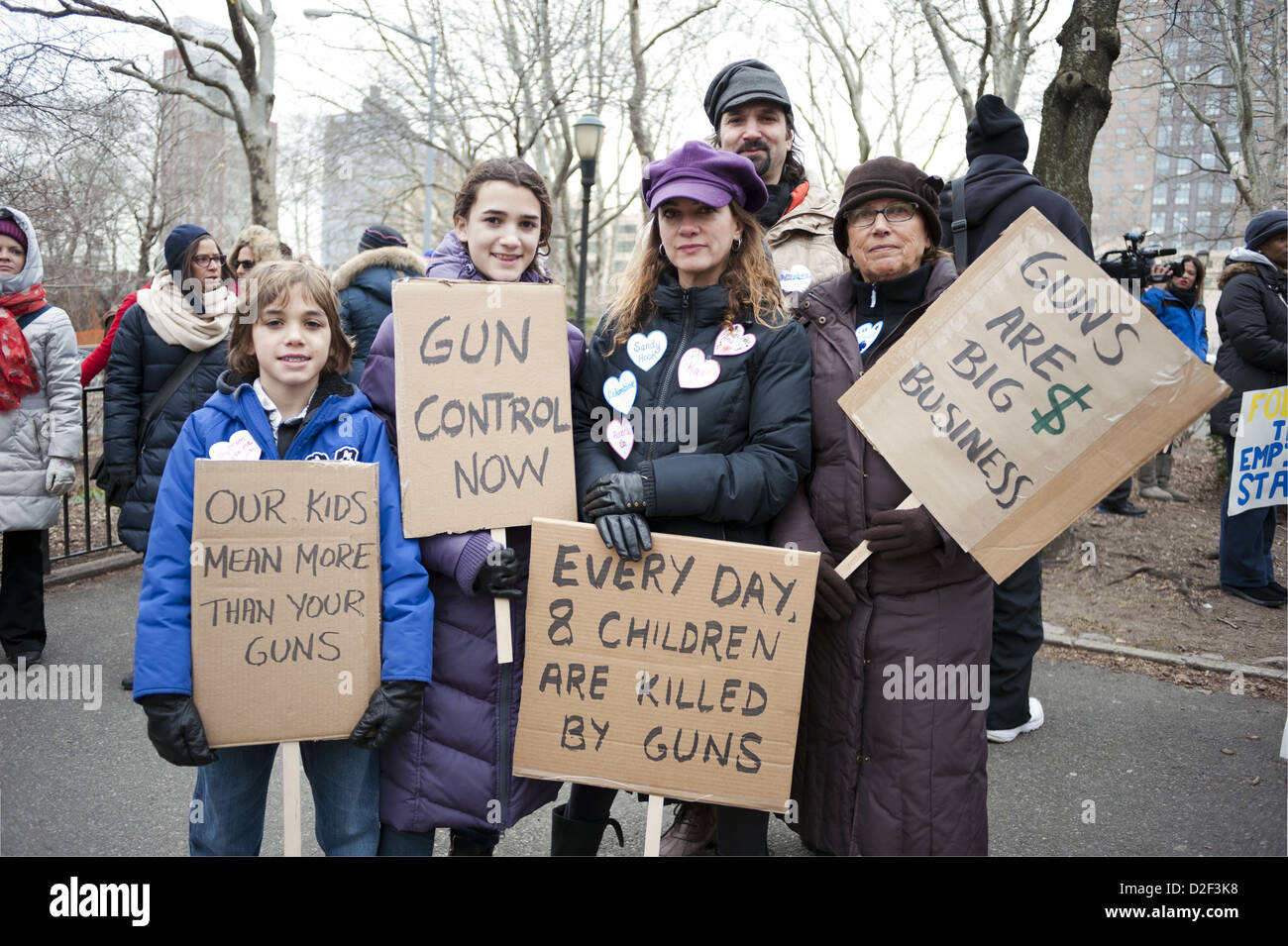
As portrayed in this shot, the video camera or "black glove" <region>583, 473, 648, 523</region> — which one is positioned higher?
the video camera

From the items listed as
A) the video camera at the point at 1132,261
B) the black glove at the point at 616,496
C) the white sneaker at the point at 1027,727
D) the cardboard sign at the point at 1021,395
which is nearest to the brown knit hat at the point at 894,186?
the cardboard sign at the point at 1021,395

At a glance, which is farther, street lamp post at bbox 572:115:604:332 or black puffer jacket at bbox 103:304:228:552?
street lamp post at bbox 572:115:604:332

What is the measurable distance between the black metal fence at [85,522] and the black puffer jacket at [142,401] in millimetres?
1211

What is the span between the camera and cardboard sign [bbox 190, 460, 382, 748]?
2.24m

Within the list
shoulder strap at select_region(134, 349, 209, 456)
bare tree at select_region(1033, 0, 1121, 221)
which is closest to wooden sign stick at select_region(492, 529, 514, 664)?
shoulder strap at select_region(134, 349, 209, 456)

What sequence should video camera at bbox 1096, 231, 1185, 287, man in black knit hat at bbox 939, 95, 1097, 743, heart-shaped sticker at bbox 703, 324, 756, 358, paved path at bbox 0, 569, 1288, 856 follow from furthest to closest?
video camera at bbox 1096, 231, 1185, 287
man in black knit hat at bbox 939, 95, 1097, 743
paved path at bbox 0, 569, 1288, 856
heart-shaped sticker at bbox 703, 324, 756, 358

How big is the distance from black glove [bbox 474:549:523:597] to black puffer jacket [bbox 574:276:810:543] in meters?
0.29

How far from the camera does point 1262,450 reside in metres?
4.77

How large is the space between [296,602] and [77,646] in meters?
3.87

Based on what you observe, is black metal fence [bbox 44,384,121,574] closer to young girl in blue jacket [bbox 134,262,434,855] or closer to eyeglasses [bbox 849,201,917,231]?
young girl in blue jacket [bbox 134,262,434,855]

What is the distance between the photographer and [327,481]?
232cm

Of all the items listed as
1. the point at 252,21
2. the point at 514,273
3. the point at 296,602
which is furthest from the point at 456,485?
the point at 252,21

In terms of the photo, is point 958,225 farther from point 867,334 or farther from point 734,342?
point 734,342
